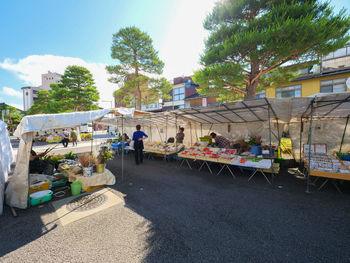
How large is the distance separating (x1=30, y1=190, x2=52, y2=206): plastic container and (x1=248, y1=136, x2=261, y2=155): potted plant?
8152mm

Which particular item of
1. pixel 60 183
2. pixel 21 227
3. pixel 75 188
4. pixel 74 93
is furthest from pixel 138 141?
pixel 74 93

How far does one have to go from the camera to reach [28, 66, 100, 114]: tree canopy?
20.4 m

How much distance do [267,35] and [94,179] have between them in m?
9.20

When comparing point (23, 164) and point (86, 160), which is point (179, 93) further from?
point (23, 164)

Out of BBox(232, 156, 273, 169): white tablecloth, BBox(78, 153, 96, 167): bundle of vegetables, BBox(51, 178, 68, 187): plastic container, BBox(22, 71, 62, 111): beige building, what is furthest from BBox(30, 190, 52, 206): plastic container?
BBox(22, 71, 62, 111): beige building

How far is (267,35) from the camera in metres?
6.65

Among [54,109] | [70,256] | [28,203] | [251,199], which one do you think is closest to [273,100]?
[251,199]

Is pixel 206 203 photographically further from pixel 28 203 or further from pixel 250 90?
pixel 250 90

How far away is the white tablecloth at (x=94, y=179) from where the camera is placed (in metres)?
4.98

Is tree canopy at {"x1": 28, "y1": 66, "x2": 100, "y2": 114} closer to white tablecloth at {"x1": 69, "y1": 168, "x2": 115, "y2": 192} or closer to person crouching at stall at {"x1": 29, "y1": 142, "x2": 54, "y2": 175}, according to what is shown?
person crouching at stall at {"x1": 29, "y1": 142, "x2": 54, "y2": 175}

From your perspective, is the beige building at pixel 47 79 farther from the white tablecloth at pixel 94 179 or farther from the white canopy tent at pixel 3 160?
the white tablecloth at pixel 94 179

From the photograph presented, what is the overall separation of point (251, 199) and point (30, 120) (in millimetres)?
6412

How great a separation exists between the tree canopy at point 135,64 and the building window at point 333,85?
45.3 feet

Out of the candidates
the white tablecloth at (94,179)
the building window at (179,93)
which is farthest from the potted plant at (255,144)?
the building window at (179,93)
